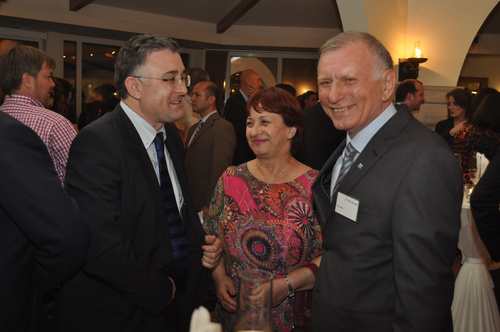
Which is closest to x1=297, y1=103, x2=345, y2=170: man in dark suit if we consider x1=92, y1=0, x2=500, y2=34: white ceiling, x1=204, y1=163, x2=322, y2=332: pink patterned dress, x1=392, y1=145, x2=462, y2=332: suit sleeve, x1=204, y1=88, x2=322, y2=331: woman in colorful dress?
x1=204, y1=88, x2=322, y2=331: woman in colorful dress

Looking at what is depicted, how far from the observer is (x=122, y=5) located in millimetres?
8398

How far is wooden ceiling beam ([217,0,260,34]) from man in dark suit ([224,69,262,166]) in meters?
4.43

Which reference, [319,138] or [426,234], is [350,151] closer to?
[426,234]

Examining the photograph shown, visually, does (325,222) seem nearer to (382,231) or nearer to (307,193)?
(382,231)

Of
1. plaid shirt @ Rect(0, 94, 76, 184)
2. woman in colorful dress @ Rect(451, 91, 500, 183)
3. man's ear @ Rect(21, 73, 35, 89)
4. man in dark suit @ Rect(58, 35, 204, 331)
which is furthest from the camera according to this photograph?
woman in colorful dress @ Rect(451, 91, 500, 183)

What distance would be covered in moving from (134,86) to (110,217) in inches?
23.3

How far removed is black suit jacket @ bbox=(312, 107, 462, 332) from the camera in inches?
48.2

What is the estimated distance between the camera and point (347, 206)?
1.41 m

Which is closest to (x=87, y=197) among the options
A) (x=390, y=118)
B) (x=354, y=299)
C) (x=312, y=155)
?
(x=354, y=299)

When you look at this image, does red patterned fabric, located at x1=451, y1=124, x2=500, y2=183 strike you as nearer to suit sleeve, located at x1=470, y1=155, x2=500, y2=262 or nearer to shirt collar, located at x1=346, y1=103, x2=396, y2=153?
suit sleeve, located at x1=470, y1=155, x2=500, y2=262

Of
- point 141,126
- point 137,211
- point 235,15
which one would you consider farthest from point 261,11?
point 137,211

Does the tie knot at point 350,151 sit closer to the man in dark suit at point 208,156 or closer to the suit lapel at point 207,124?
the man in dark suit at point 208,156

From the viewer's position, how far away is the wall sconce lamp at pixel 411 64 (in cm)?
543

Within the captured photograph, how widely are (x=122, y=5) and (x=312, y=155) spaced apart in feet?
21.0
